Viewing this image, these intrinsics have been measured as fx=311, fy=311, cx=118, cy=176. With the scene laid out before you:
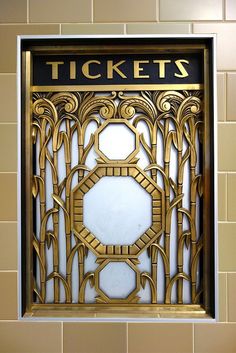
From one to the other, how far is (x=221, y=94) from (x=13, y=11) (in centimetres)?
65

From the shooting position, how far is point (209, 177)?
92cm

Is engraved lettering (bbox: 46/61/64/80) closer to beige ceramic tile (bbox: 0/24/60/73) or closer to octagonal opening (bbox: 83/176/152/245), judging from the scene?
beige ceramic tile (bbox: 0/24/60/73)

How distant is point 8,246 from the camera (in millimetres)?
906

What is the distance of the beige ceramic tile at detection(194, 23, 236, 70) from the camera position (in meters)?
0.89

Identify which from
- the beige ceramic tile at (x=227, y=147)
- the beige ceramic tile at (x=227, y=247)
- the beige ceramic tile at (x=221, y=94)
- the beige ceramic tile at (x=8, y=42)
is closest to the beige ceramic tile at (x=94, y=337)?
the beige ceramic tile at (x=227, y=247)

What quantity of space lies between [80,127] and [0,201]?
320 millimetres

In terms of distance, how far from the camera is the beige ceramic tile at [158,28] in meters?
0.89

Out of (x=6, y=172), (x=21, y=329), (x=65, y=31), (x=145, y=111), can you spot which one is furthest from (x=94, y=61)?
(x=21, y=329)

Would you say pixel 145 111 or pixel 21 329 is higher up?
pixel 145 111

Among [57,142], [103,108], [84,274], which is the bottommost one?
[84,274]

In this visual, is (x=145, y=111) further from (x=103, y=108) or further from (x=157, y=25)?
(x=157, y=25)

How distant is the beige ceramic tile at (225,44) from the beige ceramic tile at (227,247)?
460 mm

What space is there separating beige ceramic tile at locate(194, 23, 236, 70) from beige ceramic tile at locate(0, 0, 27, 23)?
0.53m

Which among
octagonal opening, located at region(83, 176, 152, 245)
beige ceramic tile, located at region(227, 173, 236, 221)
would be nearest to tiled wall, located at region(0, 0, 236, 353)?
beige ceramic tile, located at region(227, 173, 236, 221)
